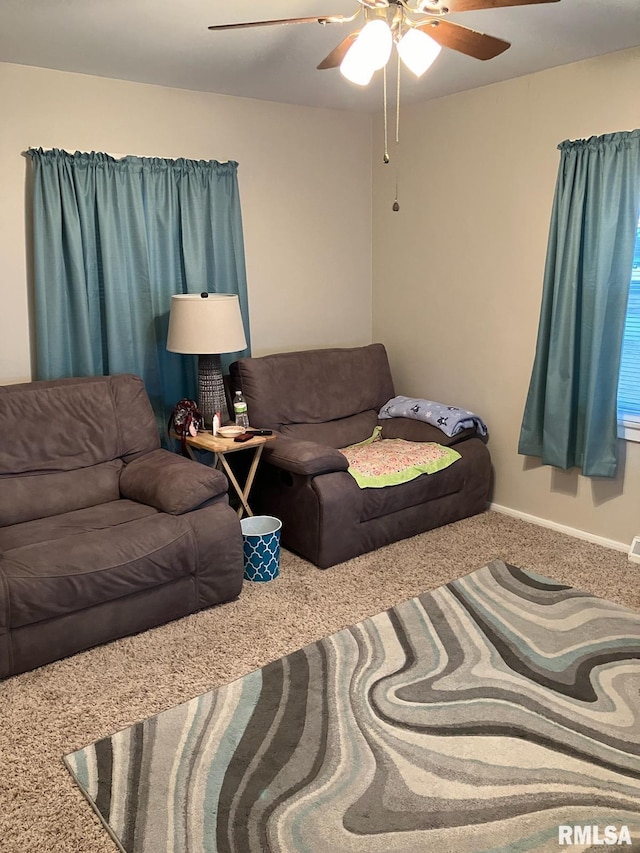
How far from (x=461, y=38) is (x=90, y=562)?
227 cm

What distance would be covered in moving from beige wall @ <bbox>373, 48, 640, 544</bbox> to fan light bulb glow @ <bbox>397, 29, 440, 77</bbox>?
1.66 m

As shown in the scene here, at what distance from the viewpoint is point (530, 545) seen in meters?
3.80

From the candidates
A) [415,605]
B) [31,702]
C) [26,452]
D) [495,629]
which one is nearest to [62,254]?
[26,452]

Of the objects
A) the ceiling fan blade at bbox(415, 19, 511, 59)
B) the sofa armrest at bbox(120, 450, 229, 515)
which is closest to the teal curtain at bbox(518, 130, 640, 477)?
the ceiling fan blade at bbox(415, 19, 511, 59)

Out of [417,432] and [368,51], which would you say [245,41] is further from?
[417,432]

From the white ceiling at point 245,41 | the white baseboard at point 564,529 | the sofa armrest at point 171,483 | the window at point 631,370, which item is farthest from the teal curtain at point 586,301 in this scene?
the sofa armrest at point 171,483

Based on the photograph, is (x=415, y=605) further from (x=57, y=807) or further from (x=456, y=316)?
(x=456, y=316)

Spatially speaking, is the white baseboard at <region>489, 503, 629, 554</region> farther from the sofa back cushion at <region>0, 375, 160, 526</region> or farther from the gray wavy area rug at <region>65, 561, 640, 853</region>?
the sofa back cushion at <region>0, 375, 160, 526</region>

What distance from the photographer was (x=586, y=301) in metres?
3.56

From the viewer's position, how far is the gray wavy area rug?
76.2 inches

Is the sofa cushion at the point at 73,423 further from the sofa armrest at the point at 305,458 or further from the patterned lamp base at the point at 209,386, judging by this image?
the sofa armrest at the point at 305,458

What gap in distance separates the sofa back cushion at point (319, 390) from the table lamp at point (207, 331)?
0.27 m

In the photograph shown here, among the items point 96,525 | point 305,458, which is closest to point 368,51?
point 305,458

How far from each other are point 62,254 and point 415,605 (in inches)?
95.0
